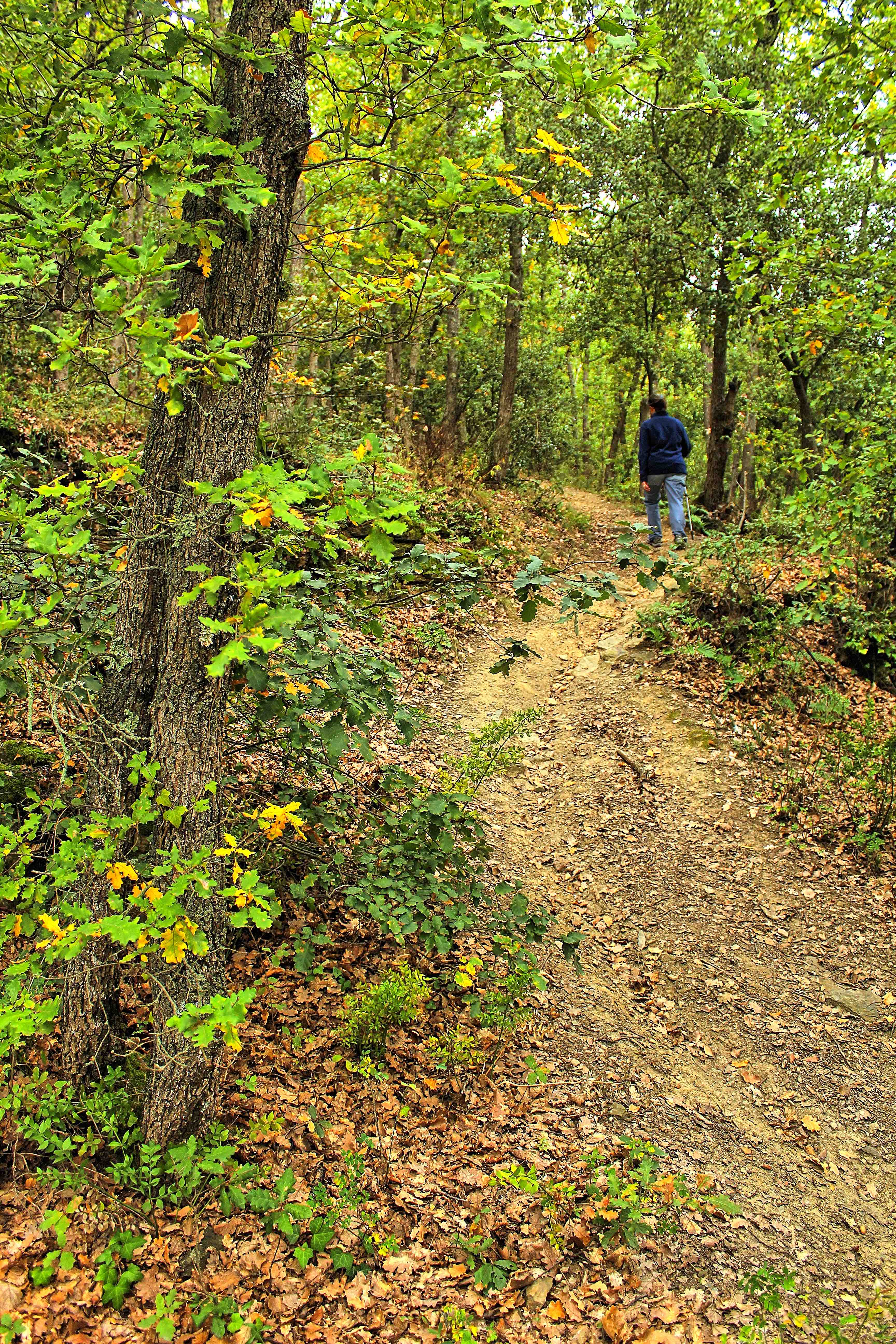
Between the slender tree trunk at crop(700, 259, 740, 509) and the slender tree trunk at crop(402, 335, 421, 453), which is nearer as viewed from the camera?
the slender tree trunk at crop(402, 335, 421, 453)

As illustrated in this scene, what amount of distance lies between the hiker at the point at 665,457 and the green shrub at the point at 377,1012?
8121 mm

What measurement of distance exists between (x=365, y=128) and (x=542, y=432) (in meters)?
15.8

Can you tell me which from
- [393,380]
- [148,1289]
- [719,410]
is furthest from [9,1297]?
[393,380]

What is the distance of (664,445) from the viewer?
10.8 metres

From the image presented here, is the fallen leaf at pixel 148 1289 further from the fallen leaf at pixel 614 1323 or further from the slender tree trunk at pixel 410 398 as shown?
the slender tree trunk at pixel 410 398

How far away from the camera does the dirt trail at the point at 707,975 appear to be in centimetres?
418

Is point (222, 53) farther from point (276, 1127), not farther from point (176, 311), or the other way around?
point (276, 1127)

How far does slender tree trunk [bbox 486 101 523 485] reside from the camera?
13.8 m

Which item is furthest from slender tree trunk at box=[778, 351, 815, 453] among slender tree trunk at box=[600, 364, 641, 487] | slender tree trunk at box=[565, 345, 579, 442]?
slender tree trunk at box=[600, 364, 641, 487]

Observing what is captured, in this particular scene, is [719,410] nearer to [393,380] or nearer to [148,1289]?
[393,380]

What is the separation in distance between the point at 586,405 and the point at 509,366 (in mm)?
25515

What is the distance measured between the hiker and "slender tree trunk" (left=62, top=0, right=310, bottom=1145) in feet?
27.4

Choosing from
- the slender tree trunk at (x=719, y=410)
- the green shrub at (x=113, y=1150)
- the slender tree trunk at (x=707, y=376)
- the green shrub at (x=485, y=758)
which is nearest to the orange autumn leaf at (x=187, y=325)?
the green shrub at (x=113, y=1150)

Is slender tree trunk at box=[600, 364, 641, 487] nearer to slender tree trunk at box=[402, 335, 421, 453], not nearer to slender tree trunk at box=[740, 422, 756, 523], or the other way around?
slender tree trunk at box=[740, 422, 756, 523]
